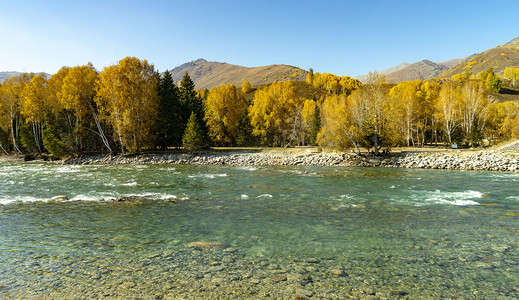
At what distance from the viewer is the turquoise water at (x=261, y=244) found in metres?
5.74

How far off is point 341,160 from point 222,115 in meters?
29.6

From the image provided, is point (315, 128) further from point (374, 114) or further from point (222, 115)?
point (374, 114)

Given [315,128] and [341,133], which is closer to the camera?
[341,133]

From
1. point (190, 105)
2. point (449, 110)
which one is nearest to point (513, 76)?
point (449, 110)

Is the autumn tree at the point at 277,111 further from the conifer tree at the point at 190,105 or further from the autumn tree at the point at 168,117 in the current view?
the autumn tree at the point at 168,117

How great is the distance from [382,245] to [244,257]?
161 inches

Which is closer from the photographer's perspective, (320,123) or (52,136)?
(52,136)

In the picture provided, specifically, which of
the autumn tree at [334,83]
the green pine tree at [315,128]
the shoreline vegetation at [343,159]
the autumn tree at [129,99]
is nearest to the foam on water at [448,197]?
the shoreline vegetation at [343,159]

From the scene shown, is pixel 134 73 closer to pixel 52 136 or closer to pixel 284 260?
pixel 52 136

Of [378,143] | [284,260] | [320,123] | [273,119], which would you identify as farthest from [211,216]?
[320,123]

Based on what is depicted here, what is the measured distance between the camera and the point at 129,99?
3853 centimetres

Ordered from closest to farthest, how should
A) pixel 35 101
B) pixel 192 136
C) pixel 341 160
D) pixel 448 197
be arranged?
pixel 448 197 → pixel 341 160 → pixel 192 136 → pixel 35 101

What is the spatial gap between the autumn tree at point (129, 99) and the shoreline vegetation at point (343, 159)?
328cm

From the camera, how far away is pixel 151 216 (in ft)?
38.0
